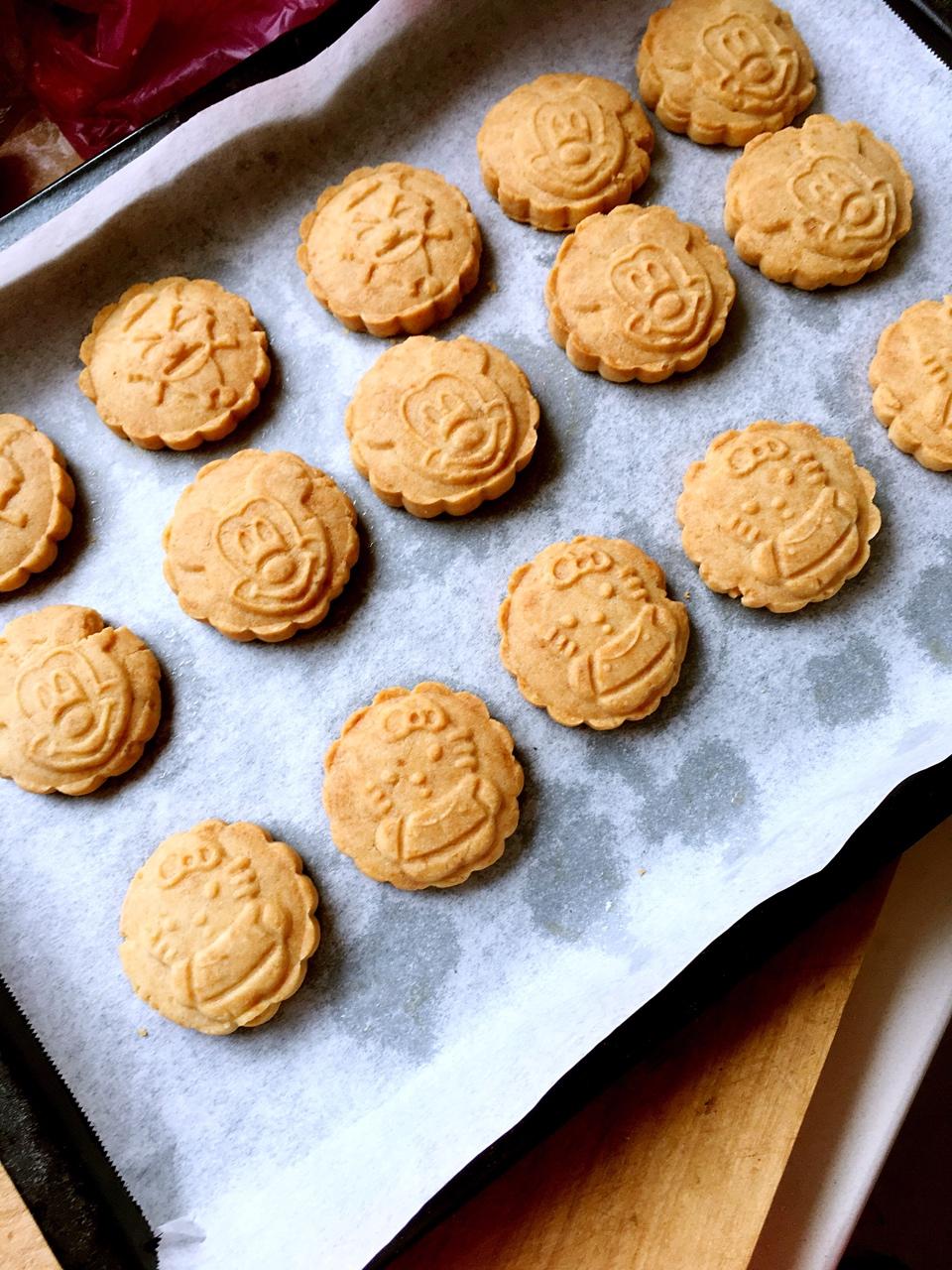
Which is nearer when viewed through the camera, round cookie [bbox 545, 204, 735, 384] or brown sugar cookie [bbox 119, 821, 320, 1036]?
brown sugar cookie [bbox 119, 821, 320, 1036]

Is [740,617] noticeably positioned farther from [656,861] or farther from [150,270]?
[150,270]

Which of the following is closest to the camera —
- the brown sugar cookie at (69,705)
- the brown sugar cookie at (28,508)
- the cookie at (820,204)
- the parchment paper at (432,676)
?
the parchment paper at (432,676)

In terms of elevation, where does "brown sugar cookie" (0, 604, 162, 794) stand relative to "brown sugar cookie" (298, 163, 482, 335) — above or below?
below

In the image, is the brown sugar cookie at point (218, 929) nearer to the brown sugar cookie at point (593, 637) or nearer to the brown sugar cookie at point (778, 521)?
the brown sugar cookie at point (593, 637)

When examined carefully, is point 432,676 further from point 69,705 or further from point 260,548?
point 69,705

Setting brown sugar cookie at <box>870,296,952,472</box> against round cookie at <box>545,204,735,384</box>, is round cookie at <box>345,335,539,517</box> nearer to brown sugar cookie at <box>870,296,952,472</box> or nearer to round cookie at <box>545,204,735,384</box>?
round cookie at <box>545,204,735,384</box>

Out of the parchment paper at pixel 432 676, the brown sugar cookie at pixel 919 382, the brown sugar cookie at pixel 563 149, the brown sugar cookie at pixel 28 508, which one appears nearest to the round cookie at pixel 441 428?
the parchment paper at pixel 432 676

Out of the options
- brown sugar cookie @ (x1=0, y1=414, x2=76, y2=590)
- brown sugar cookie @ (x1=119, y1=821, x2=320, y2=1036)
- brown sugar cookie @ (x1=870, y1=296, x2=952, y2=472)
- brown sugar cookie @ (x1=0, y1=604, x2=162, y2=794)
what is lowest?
brown sugar cookie @ (x1=119, y1=821, x2=320, y2=1036)

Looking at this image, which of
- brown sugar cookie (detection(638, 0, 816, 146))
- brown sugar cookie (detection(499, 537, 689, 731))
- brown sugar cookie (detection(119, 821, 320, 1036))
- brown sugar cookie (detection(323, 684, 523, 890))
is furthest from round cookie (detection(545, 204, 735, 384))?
brown sugar cookie (detection(119, 821, 320, 1036))
